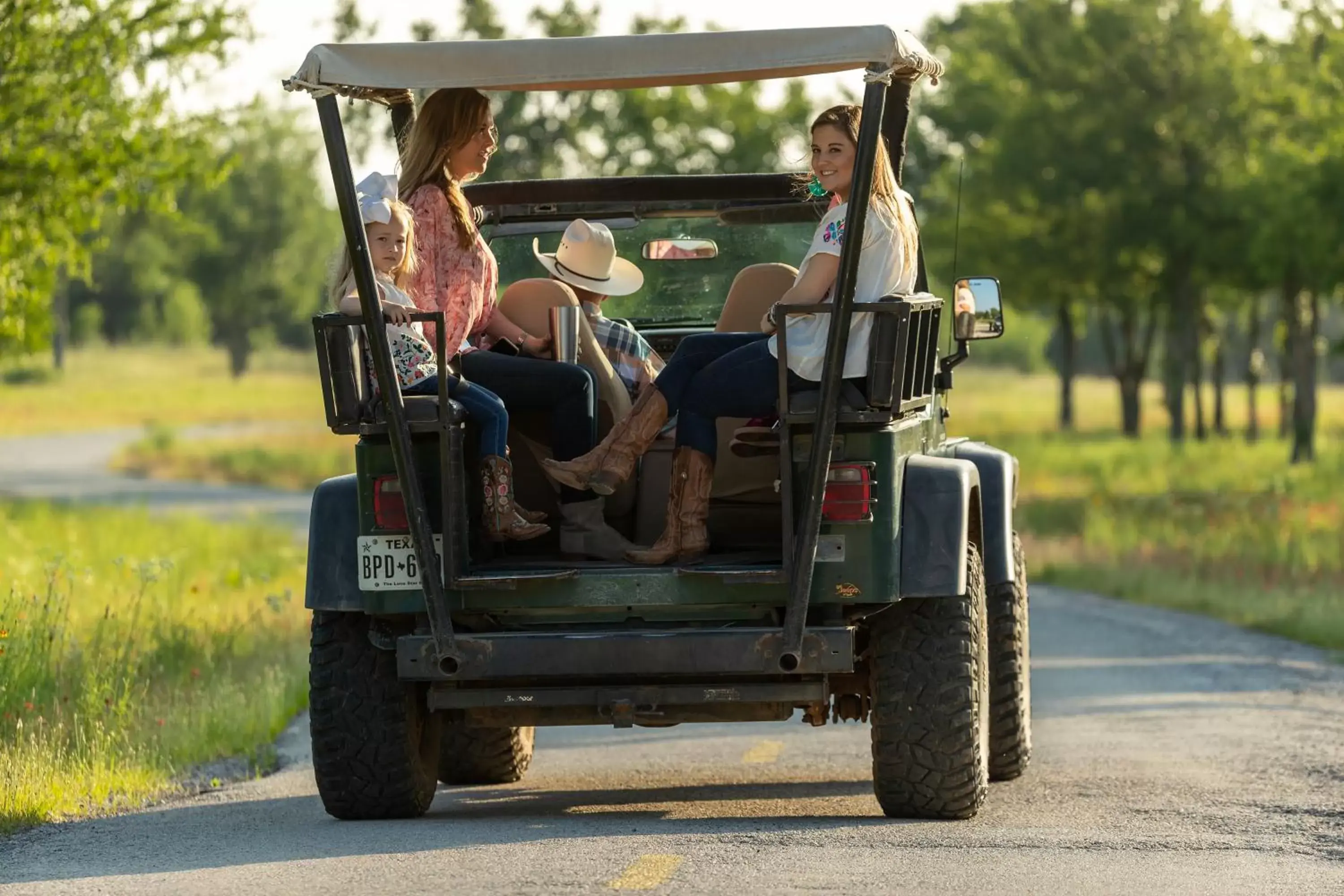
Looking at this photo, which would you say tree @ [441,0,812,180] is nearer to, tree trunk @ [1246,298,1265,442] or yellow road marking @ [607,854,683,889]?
tree trunk @ [1246,298,1265,442]

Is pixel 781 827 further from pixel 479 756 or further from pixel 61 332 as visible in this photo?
pixel 61 332

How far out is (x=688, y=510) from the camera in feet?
26.2

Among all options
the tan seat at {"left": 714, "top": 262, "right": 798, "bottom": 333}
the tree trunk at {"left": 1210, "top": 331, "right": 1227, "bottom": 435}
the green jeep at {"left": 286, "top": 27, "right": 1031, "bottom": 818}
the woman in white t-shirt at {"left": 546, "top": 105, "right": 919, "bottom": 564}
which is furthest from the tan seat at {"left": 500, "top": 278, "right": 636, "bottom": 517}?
the tree trunk at {"left": 1210, "top": 331, "right": 1227, "bottom": 435}

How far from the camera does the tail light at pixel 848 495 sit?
25.4 ft

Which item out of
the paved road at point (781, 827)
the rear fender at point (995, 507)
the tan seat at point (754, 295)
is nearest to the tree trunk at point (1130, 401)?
the paved road at point (781, 827)

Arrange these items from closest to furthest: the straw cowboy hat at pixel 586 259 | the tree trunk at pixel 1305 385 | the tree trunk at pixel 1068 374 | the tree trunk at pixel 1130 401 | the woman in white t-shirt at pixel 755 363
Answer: the woman in white t-shirt at pixel 755 363, the straw cowboy hat at pixel 586 259, the tree trunk at pixel 1305 385, the tree trunk at pixel 1130 401, the tree trunk at pixel 1068 374

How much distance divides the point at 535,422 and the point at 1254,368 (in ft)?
144

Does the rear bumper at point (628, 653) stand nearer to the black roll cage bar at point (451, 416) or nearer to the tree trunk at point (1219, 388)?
the black roll cage bar at point (451, 416)

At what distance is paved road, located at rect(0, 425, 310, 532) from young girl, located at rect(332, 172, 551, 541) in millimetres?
18815

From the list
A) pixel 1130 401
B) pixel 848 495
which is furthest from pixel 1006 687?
pixel 1130 401

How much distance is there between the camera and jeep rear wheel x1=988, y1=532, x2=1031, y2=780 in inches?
376

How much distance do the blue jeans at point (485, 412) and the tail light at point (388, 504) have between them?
311 millimetres

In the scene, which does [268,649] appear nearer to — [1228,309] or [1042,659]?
[1042,659]

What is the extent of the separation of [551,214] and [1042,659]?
225 inches
